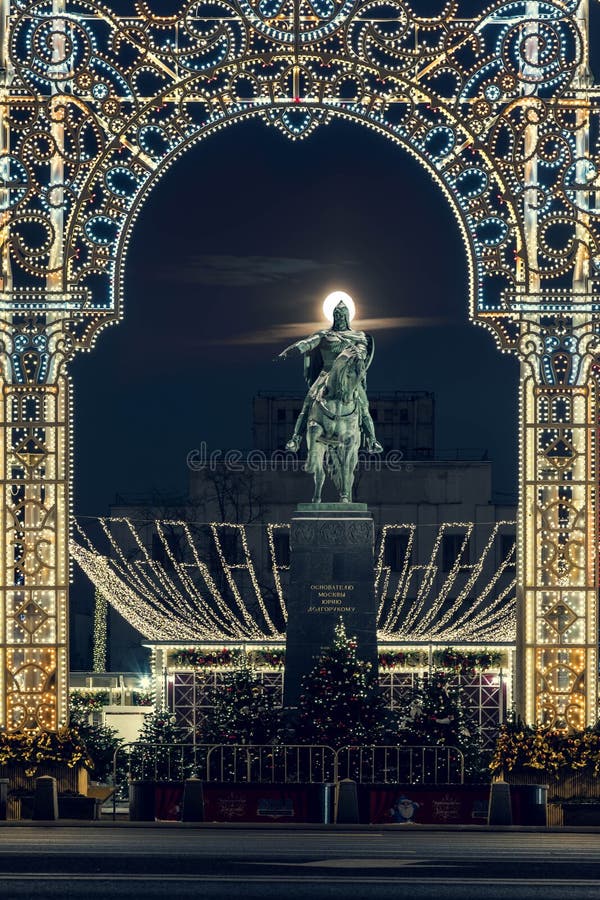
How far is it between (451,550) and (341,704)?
38532 mm

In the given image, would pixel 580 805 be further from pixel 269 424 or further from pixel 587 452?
pixel 269 424

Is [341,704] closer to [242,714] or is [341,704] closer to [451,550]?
[242,714]

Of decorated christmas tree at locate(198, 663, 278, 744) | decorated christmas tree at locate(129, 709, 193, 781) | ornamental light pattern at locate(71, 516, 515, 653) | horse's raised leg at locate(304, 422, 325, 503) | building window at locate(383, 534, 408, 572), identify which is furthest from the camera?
building window at locate(383, 534, 408, 572)

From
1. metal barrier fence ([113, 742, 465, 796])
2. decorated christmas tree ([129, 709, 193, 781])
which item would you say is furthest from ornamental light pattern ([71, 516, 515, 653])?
metal barrier fence ([113, 742, 465, 796])

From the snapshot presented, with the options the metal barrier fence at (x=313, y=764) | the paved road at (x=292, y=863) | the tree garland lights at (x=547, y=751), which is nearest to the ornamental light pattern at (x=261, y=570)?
the metal barrier fence at (x=313, y=764)

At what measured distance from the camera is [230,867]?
20.6 metres

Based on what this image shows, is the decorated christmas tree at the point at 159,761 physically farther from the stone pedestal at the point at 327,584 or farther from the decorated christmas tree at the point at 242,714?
the stone pedestal at the point at 327,584

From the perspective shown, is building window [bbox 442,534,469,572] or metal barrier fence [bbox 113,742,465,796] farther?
building window [bbox 442,534,469,572]

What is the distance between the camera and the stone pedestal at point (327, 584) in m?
29.0

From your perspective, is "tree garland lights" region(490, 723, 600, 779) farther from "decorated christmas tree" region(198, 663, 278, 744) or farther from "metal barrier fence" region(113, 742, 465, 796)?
"decorated christmas tree" region(198, 663, 278, 744)

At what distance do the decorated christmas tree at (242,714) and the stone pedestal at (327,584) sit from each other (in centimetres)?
48

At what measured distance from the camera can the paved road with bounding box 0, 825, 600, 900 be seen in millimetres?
18766

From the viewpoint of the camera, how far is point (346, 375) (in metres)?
29.5

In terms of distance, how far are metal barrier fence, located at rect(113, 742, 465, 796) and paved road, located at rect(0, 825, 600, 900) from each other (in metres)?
1.51
